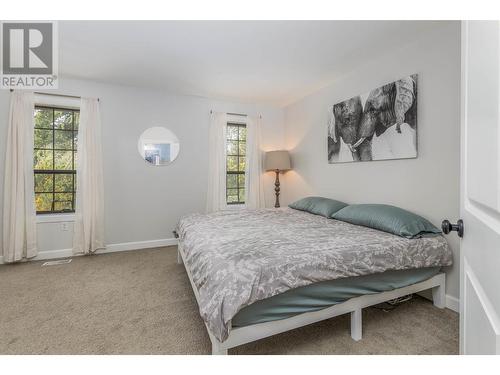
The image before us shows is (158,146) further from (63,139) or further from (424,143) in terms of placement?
(424,143)

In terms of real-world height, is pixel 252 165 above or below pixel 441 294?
above

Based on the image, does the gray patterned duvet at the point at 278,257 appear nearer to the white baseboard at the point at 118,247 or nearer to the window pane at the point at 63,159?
the white baseboard at the point at 118,247

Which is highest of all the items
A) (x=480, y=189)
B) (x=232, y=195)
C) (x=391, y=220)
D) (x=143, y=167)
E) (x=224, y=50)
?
(x=224, y=50)

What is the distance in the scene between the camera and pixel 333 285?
1519mm

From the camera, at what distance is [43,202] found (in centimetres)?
331

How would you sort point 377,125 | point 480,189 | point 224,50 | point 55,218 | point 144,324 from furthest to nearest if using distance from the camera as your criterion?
point 55,218
point 377,125
point 224,50
point 144,324
point 480,189

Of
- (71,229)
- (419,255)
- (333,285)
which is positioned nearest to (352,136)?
(419,255)

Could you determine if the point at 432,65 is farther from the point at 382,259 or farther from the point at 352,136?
the point at 382,259

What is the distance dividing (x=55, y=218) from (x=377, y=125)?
13.9 feet

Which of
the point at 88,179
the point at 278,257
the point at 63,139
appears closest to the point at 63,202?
the point at 88,179

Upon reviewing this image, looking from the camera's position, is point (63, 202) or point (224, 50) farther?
point (63, 202)

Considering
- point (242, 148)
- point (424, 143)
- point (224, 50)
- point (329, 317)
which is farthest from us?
point (242, 148)

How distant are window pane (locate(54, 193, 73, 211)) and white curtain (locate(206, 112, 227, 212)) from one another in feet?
6.47

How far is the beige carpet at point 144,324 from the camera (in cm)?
154
